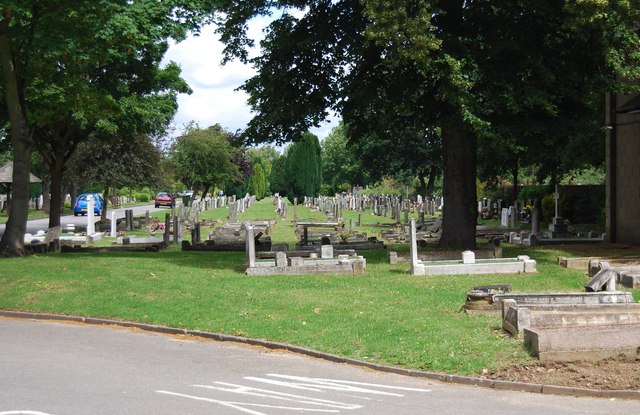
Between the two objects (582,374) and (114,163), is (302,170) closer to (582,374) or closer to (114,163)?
(114,163)

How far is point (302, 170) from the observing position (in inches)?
3885

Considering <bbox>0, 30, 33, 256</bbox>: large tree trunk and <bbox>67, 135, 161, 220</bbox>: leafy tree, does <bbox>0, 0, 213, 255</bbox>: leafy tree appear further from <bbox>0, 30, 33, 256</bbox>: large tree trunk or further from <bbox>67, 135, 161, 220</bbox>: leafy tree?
<bbox>67, 135, 161, 220</bbox>: leafy tree

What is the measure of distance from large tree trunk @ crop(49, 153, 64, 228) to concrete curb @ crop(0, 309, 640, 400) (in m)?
19.8

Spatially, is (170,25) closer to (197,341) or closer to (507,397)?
(197,341)

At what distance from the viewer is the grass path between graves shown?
1165cm

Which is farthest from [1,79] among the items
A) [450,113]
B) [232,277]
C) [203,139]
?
[203,139]

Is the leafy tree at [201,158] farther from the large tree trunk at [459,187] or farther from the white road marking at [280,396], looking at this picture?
the white road marking at [280,396]

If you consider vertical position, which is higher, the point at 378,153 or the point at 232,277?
the point at 378,153

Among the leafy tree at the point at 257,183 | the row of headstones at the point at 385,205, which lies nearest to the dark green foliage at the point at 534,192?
the row of headstones at the point at 385,205

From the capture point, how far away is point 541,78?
21.6 meters

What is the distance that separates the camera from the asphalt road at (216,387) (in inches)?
344

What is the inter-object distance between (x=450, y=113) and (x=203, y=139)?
44.2 meters

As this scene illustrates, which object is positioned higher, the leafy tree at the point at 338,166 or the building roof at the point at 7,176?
the leafy tree at the point at 338,166

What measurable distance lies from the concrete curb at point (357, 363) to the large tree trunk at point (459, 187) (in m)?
12.0
